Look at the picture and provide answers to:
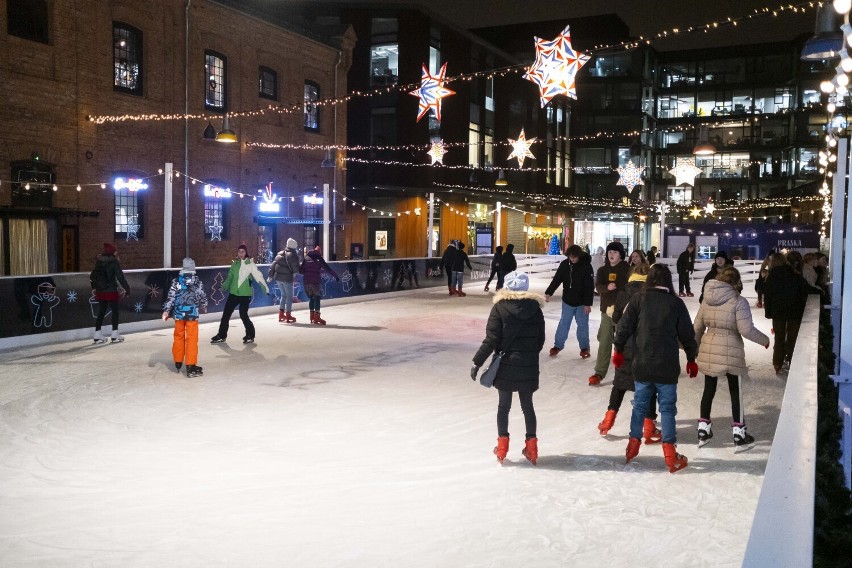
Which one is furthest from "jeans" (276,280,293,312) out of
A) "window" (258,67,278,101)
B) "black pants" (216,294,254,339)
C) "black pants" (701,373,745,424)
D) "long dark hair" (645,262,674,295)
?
"long dark hair" (645,262,674,295)

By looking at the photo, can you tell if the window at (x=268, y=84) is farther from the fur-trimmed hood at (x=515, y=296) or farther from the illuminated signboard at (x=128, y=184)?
the fur-trimmed hood at (x=515, y=296)

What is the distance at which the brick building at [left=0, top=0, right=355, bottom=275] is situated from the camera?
1828 cm

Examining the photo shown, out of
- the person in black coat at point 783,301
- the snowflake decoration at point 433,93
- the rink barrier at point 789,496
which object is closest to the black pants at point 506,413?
the rink barrier at point 789,496

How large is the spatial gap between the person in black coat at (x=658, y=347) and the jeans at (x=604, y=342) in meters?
3.07

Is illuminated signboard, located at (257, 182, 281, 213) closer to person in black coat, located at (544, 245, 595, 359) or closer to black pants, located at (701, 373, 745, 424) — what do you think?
person in black coat, located at (544, 245, 595, 359)

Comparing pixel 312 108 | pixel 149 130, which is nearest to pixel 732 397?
pixel 149 130

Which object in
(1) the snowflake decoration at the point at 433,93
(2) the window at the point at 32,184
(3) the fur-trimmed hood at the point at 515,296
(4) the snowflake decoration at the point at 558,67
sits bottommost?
(3) the fur-trimmed hood at the point at 515,296

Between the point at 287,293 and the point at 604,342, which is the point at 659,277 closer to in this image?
the point at 604,342

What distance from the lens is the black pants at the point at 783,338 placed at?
435 inches

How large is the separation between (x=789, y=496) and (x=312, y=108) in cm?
2764

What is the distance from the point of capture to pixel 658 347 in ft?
20.7

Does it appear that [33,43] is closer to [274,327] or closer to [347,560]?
[274,327]

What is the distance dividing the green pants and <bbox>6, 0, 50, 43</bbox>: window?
15.3m

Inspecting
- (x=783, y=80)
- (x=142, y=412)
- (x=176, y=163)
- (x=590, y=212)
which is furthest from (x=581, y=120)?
(x=142, y=412)
